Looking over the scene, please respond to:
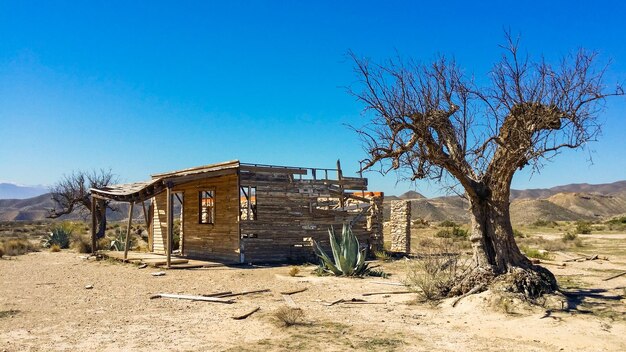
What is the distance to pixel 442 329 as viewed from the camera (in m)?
7.67

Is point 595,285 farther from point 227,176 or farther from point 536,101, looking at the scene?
point 227,176

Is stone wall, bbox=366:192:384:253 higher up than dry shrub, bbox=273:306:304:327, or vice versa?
stone wall, bbox=366:192:384:253

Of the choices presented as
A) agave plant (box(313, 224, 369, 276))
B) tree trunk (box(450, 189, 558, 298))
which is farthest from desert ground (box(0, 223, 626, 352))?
agave plant (box(313, 224, 369, 276))

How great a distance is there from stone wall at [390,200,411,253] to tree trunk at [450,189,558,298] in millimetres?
11992

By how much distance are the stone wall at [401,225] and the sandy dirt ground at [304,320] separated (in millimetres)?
9166

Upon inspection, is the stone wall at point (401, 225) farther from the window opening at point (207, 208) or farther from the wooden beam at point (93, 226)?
the wooden beam at point (93, 226)

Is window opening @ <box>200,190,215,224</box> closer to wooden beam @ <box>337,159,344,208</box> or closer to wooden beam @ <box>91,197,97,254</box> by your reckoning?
wooden beam @ <box>91,197,97,254</box>

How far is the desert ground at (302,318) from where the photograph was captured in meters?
6.84

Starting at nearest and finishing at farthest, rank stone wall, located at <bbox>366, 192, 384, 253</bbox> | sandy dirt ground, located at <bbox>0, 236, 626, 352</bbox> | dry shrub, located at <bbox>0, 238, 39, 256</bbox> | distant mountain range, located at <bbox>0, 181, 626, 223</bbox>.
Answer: sandy dirt ground, located at <bbox>0, 236, 626, 352</bbox>
stone wall, located at <bbox>366, 192, 384, 253</bbox>
dry shrub, located at <bbox>0, 238, 39, 256</bbox>
distant mountain range, located at <bbox>0, 181, 626, 223</bbox>

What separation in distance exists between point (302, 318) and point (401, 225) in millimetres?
14270

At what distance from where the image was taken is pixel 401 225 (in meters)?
22.0

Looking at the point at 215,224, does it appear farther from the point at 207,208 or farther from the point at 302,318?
the point at 302,318

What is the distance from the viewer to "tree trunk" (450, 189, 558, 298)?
913cm

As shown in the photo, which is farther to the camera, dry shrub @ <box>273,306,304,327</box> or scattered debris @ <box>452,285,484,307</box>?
scattered debris @ <box>452,285,484,307</box>
